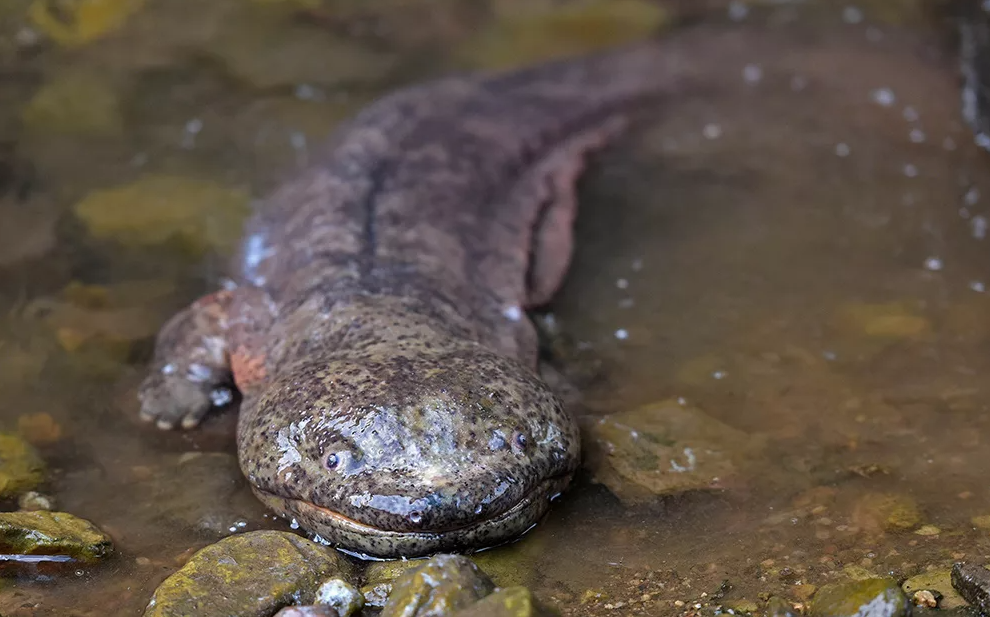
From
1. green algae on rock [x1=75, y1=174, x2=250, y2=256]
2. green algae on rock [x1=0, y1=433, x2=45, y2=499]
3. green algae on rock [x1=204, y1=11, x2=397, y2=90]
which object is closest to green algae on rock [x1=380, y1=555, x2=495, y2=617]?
green algae on rock [x1=0, y1=433, x2=45, y2=499]

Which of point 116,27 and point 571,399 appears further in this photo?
point 116,27

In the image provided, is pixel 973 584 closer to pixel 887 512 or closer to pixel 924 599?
pixel 924 599

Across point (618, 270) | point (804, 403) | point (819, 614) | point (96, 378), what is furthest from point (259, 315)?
point (819, 614)

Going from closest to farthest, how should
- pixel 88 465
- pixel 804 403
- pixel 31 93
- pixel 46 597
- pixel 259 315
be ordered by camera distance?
pixel 46 597 → pixel 88 465 → pixel 804 403 → pixel 259 315 → pixel 31 93

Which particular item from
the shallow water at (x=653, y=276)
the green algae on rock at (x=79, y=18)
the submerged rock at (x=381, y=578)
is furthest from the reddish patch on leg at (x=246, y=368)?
the green algae on rock at (x=79, y=18)

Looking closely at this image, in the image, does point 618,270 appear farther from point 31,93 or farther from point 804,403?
point 31,93

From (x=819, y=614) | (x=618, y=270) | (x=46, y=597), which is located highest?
(x=819, y=614)
